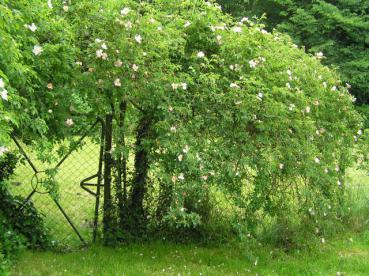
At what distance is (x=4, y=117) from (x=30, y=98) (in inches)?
38.1

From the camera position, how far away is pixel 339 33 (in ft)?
61.8

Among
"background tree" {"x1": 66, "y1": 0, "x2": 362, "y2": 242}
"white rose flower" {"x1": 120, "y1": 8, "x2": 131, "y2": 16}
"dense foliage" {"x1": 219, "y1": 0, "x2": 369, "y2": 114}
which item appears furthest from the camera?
"dense foliage" {"x1": 219, "y1": 0, "x2": 369, "y2": 114}

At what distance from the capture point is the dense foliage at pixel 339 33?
701 inches

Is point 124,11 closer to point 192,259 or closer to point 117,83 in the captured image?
point 117,83

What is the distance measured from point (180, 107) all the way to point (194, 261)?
1478mm

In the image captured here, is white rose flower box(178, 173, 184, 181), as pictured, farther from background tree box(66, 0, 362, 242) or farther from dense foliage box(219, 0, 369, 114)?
dense foliage box(219, 0, 369, 114)

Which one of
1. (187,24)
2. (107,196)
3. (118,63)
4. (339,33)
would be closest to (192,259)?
(107,196)

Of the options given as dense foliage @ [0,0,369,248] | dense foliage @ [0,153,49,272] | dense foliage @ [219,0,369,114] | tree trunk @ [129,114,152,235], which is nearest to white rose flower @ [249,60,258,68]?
dense foliage @ [0,0,369,248]

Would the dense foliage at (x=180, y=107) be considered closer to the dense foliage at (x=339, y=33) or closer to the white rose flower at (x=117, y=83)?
the white rose flower at (x=117, y=83)

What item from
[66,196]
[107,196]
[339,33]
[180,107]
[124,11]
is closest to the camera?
[124,11]

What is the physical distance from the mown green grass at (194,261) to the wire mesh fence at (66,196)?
398 millimetres

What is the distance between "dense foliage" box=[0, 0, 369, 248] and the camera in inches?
146

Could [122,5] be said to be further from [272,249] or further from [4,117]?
[272,249]

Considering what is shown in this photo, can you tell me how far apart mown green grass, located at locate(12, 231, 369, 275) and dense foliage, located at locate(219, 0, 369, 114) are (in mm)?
13675
